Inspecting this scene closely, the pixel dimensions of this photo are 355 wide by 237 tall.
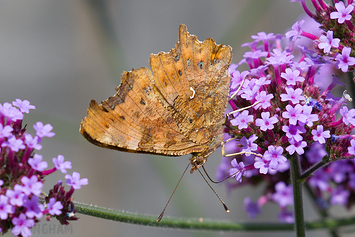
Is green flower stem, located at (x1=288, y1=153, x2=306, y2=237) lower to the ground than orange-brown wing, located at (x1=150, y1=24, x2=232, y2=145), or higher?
lower

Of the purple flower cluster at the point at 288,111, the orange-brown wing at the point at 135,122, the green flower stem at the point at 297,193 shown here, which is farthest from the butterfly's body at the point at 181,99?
the green flower stem at the point at 297,193

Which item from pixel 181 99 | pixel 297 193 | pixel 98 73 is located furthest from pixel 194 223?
pixel 98 73

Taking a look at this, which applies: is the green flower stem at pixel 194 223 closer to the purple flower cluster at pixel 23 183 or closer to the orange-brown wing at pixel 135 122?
the purple flower cluster at pixel 23 183

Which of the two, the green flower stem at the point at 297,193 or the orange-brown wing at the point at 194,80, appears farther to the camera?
the orange-brown wing at the point at 194,80

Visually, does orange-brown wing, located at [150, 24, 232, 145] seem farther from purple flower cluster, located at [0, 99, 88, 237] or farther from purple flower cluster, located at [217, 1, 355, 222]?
purple flower cluster, located at [0, 99, 88, 237]

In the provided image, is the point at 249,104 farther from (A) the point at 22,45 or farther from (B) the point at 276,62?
(A) the point at 22,45

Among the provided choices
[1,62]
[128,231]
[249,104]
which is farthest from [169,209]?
[249,104]

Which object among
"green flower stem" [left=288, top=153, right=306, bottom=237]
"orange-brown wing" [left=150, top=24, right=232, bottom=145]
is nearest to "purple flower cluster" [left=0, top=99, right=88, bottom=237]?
"orange-brown wing" [left=150, top=24, right=232, bottom=145]
